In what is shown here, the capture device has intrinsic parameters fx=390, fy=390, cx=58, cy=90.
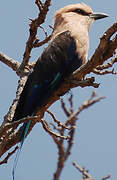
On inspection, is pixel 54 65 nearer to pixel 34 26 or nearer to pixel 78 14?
pixel 34 26

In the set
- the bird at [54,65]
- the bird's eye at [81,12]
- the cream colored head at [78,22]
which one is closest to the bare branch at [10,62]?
the bird at [54,65]

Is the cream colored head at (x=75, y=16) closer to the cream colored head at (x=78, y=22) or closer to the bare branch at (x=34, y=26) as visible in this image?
the cream colored head at (x=78, y=22)

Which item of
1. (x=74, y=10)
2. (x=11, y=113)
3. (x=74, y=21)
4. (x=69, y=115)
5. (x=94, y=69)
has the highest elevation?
(x=74, y=10)

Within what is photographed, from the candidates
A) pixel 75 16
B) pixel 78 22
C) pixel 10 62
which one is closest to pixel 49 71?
pixel 10 62

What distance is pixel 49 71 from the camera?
184 inches

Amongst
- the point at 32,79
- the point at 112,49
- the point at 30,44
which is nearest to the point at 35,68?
the point at 32,79

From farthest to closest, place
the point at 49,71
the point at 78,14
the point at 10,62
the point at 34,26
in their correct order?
1. the point at 78,14
2. the point at 49,71
3. the point at 10,62
4. the point at 34,26

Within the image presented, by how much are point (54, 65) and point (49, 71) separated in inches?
4.1

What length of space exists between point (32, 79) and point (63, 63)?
478mm

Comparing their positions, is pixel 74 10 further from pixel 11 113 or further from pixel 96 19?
pixel 11 113

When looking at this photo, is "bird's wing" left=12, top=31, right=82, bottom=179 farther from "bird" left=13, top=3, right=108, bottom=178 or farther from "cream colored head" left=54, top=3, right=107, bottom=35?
"cream colored head" left=54, top=3, right=107, bottom=35

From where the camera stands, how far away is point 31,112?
4.34 meters

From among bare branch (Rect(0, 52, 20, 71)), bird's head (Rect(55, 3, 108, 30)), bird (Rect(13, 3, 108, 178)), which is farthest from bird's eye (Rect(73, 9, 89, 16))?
bare branch (Rect(0, 52, 20, 71))

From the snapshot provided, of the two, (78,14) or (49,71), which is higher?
(78,14)
